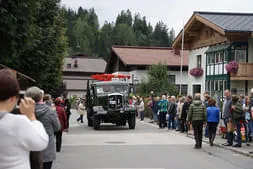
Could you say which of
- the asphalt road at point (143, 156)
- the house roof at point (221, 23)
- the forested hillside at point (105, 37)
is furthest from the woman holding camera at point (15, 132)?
the forested hillside at point (105, 37)

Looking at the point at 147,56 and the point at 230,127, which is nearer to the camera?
the point at 230,127

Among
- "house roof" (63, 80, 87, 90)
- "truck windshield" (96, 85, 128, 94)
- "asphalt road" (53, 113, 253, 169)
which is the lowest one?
"asphalt road" (53, 113, 253, 169)

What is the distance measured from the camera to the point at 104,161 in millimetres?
13266

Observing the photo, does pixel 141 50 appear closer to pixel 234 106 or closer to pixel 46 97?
pixel 234 106

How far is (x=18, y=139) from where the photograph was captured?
3.64m

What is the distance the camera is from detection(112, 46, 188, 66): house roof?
6494 centimetres

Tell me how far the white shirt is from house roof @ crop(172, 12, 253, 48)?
32.4 m

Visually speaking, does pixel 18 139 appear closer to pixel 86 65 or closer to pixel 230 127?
pixel 230 127

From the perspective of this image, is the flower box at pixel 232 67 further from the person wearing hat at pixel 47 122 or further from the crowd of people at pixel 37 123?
the person wearing hat at pixel 47 122

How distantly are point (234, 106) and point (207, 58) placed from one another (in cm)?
2536

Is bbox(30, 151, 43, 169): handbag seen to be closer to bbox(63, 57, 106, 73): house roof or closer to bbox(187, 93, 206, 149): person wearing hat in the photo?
bbox(187, 93, 206, 149): person wearing hat

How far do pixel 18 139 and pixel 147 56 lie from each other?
64.2 m

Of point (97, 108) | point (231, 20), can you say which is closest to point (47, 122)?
point (97, 108)

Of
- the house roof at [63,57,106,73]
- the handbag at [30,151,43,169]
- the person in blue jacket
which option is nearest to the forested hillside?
the house roof at [63,57,106,73]
